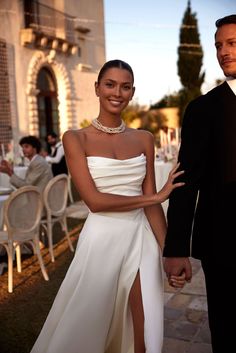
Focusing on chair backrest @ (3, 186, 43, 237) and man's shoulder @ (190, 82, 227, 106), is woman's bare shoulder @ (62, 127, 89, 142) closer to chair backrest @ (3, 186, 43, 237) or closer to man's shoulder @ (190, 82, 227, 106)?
man's shoulder @ (190, 82, 227, 106)

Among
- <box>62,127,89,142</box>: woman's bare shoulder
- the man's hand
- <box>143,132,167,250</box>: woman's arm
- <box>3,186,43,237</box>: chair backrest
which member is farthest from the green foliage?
the man's hand

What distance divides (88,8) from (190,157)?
19.0 m

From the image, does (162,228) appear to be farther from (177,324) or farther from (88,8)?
(88,8)

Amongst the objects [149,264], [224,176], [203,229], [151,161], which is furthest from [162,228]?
[224,176]

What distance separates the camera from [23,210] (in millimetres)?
3938

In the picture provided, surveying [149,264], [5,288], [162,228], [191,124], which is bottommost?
[5,288]

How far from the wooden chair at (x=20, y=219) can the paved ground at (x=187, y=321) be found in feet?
4.75

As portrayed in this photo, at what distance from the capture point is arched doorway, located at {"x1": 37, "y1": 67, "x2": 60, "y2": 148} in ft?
50.2

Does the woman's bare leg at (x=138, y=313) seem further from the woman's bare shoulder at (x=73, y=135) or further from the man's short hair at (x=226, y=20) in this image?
the man's short hair at (x=226, y=20)

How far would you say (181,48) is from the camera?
2723 centimetres

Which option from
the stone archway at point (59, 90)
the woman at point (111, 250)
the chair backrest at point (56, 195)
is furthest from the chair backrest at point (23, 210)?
the stone archway at point (59, 90)

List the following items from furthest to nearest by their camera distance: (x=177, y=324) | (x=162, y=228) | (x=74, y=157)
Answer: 1. (x=177, y=324)
2. (x=162, y=228)
3. (x=74, y=157)

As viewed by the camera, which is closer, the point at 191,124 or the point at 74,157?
the point at 191,124

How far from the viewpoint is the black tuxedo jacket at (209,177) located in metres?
1.46
